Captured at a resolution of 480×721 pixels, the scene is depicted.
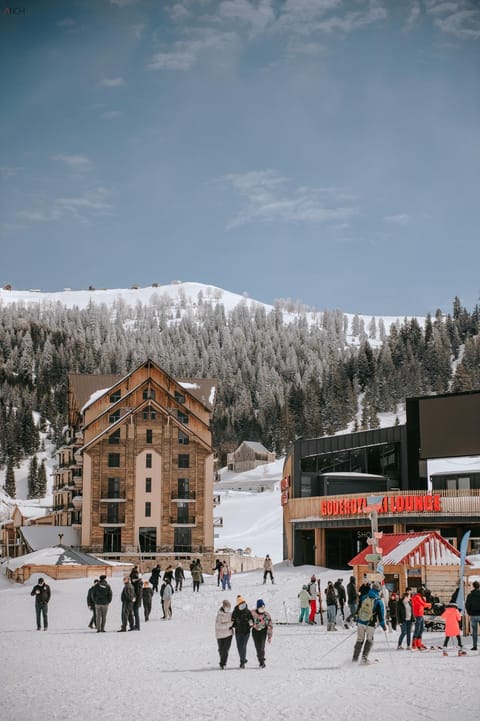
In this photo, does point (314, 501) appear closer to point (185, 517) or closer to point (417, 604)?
point (185, 517)

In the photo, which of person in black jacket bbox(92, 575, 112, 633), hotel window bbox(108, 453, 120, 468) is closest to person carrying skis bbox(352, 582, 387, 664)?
person in black jacket bbox(92, 575, 112, 633)

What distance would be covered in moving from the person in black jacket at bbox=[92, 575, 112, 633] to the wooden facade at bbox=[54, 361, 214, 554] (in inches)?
1607

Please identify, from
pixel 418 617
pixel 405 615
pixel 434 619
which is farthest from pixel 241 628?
pixel 434 619

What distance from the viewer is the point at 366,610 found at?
19.8m

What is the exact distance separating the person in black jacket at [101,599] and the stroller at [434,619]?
29.0ft

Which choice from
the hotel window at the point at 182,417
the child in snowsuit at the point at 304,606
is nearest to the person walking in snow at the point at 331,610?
the child in snowsuit at the point at 304,606

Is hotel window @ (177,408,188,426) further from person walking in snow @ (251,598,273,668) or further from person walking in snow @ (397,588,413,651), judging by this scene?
person walking in snow @ (251,598,273,668)

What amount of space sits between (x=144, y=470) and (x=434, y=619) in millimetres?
44633

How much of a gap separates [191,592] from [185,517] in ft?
93.8

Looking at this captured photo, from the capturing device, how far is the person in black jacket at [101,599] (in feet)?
87.9

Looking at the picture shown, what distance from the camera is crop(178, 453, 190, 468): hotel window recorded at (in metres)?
71.7

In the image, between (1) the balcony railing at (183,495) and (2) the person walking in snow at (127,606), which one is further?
(1) the balcony railing at (183,495)

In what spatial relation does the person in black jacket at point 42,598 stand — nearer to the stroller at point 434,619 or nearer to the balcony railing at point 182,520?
the stroller at point 434,619

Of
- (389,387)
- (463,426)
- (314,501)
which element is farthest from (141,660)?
(389,387)
